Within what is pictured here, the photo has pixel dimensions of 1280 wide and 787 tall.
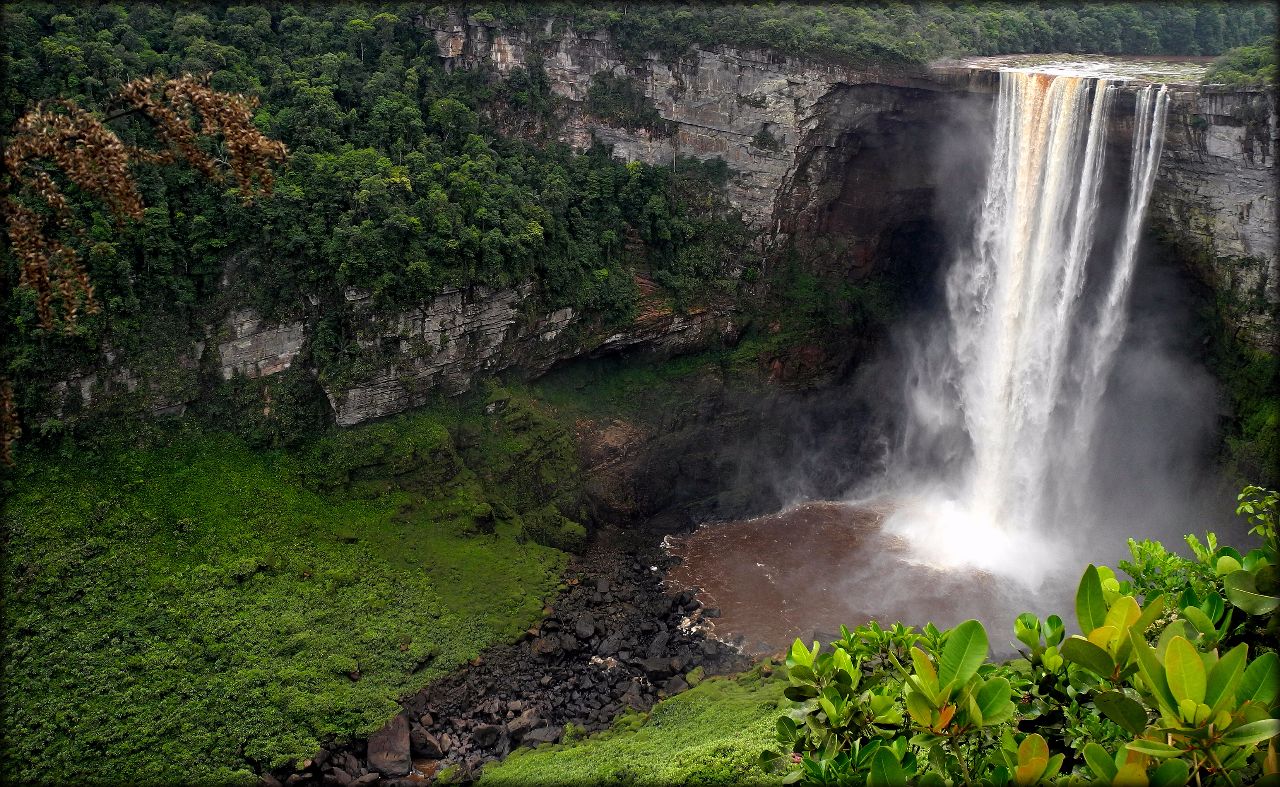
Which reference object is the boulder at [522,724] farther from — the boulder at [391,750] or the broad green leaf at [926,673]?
the broad green leaf at [926,673]

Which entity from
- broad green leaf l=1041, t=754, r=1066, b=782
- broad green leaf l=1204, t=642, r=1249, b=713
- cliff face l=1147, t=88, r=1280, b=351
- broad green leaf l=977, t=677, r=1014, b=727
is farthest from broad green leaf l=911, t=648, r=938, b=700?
cliff face l=1147, t=88, r=1280, b=351

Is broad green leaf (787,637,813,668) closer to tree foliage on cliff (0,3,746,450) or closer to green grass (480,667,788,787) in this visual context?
green grass (480,667,788,787)

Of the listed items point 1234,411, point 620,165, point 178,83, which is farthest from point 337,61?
point 1234,411

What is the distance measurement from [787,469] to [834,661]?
2361 centimetres

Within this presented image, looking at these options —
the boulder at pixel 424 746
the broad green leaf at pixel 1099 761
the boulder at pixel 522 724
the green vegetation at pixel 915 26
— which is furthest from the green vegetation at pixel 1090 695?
the green vegetation at pixel 915 26

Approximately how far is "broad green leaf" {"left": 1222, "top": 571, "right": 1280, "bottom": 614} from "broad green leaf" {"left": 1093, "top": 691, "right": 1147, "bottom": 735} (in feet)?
3.81

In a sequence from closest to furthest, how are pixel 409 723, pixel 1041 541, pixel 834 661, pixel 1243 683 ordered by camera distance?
1. pixel 1243 683
2. pixel 834 661
3. pixel 409 723
4. pixel 1041 541

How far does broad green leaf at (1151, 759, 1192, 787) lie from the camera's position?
5074 millimetres

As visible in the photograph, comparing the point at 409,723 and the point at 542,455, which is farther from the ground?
the point at 542,455

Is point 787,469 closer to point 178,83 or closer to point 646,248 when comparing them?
point 646,248

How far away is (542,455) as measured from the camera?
89.2 feet

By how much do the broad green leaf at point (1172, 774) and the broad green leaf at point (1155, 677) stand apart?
9.6 inches

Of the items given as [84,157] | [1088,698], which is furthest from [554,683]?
[84,157]

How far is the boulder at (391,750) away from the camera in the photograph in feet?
64.2
